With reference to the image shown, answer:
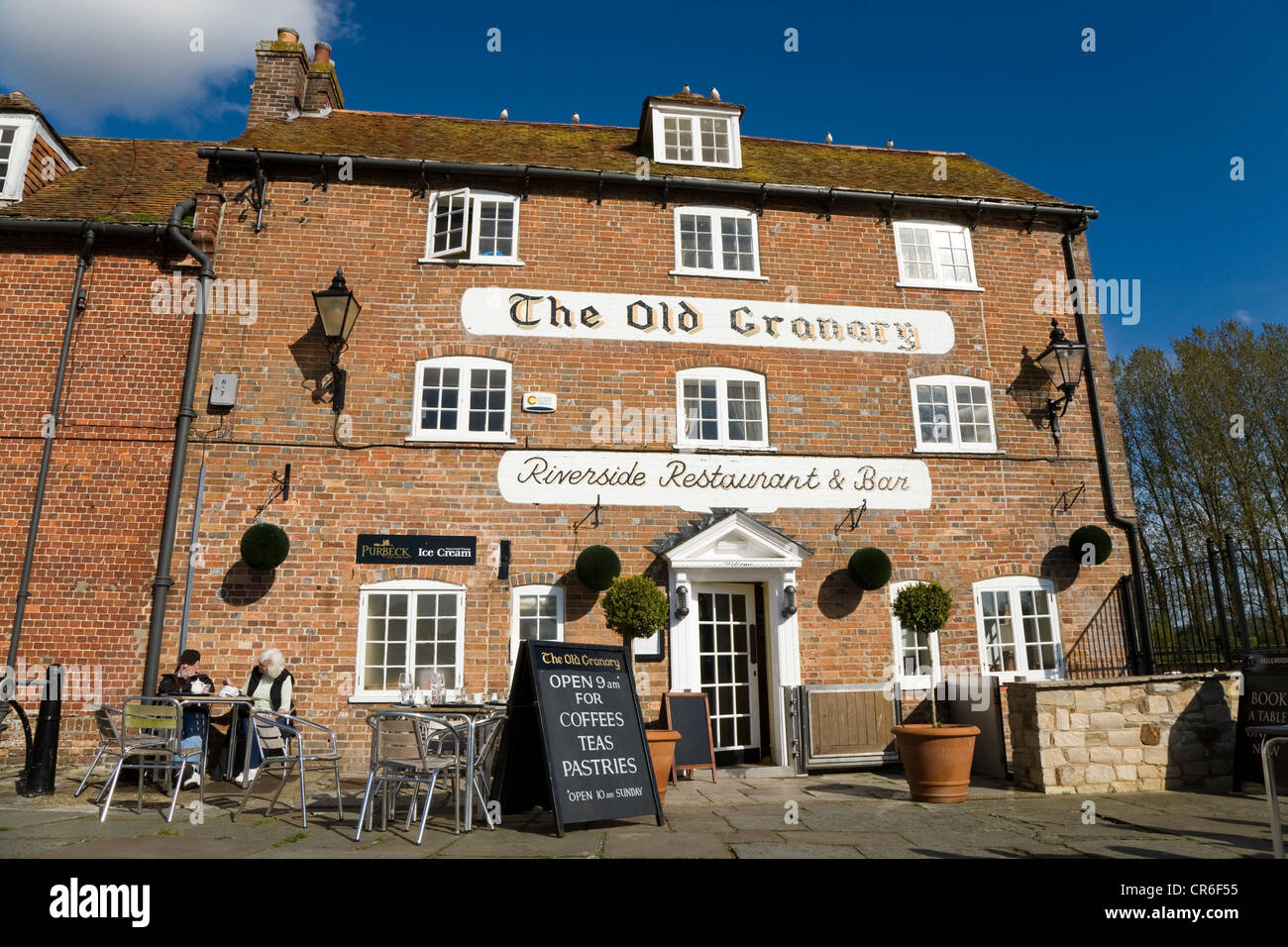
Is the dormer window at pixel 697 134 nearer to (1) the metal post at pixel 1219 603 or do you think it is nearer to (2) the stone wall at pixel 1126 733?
(1) the metal post at pixel 1219 603

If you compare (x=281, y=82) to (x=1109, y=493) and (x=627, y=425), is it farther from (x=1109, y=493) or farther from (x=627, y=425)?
(x=1109, y=493)

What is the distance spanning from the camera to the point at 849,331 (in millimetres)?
11680

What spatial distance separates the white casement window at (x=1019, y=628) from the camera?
1073 centimetres

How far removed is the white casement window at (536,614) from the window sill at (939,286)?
22.7 feet

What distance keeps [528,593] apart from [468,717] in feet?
10.1

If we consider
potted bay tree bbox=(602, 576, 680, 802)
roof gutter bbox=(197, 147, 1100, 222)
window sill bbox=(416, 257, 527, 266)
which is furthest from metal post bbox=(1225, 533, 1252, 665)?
window sill bbox=(416, 257, 527, 266)

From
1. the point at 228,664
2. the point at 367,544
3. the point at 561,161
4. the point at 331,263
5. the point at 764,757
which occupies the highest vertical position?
the point at 561,161

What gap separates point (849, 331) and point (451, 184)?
20.4ft

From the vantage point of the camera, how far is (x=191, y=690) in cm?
833

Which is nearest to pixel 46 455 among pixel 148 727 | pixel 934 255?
pixel 148 727

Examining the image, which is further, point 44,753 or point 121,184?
point 121,184

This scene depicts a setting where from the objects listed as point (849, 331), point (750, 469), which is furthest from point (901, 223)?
point (750, 469)

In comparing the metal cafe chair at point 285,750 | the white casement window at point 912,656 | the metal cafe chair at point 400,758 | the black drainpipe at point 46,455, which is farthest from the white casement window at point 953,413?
the black drainpipe at point 46,455
